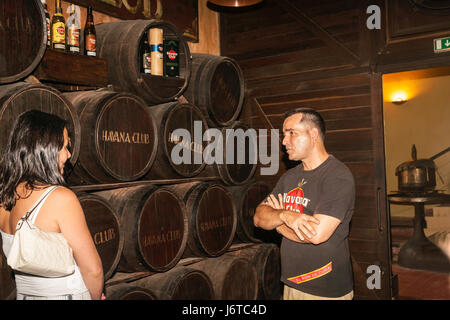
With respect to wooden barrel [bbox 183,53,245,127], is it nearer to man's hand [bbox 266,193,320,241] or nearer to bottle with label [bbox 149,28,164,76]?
bottle with label [bbox 149,28,164,76]

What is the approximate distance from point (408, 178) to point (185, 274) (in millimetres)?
4996

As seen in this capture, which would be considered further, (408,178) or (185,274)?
(408,178)

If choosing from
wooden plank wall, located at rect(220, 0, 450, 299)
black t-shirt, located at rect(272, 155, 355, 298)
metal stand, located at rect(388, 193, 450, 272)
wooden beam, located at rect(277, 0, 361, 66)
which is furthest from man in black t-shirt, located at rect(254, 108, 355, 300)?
metal stand, located at rect(388, 193, 450, 272)

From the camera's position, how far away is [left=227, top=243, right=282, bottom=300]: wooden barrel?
4270 mm

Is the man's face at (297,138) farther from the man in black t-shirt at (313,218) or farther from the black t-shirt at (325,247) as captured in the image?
the black t-shirt at (325,247)

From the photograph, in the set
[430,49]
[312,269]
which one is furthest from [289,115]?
[430,49]

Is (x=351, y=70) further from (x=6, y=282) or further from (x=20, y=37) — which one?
(x=6, y=282)

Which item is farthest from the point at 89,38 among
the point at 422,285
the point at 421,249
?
the point at 421,249

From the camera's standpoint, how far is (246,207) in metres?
4.32

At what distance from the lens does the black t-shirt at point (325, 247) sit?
253 cm

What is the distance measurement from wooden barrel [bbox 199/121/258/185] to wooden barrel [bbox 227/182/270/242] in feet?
0.33

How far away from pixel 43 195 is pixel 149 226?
1.45m

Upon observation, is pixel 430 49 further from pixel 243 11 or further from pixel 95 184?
pixel 95 184
